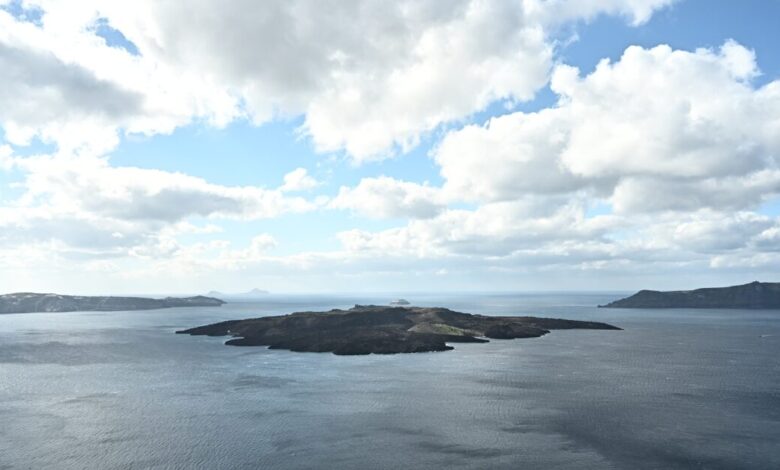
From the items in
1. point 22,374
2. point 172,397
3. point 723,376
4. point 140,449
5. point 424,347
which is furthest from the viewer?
point 424,347

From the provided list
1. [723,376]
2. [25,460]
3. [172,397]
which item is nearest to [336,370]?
[172,397]

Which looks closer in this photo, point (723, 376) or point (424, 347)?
point (723, 376)

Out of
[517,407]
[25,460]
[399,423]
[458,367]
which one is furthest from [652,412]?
[25,460]

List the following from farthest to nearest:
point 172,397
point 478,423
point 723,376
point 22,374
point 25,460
Result: point 22,374 → point 723,376 → point 172,397 → point 478,423 → point 25,460

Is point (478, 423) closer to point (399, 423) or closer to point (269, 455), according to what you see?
point (399, 423)

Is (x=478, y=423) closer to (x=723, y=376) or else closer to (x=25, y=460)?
(x=25, y=460)

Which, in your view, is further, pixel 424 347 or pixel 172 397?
pixel 424 347
